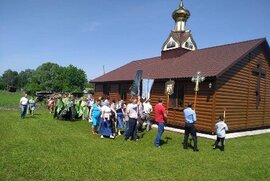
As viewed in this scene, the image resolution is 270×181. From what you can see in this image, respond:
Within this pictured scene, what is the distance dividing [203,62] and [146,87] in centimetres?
424

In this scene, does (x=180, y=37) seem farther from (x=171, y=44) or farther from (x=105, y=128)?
(x=105, y=128)

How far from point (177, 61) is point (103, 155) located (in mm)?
12714

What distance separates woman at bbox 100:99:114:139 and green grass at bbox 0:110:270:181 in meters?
0.53

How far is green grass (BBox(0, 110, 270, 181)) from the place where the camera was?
7.39m

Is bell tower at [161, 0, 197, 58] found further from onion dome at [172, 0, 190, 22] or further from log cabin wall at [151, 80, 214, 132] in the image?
log cabin wall at [151, 80, 214, 132]

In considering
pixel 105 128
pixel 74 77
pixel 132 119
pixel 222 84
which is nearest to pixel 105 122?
pixel 105 128

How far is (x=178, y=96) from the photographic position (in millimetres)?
16984

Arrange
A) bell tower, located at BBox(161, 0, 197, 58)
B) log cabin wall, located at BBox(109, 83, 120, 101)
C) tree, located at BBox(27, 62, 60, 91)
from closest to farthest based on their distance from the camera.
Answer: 1. bell tower, located at BBox(161, 0, 197, 58)
2. log cabin wall, located at BBox(109, 83, 120, 101)
3. tree, located at BBox(27, 62, 60, 91)

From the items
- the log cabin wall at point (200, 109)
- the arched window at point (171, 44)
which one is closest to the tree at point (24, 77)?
the arched window at point (171, 44)

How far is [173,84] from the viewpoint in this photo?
16.6 m

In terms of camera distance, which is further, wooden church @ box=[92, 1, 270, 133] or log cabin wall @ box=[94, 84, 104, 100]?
log cabin wall @ box=[94, 84, 104, 100]

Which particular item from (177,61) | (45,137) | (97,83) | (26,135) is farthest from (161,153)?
(97,83)

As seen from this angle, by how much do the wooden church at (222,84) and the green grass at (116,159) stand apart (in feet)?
9.24

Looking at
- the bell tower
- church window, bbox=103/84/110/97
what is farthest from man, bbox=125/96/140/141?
church window, bbox=103/84/110/97
